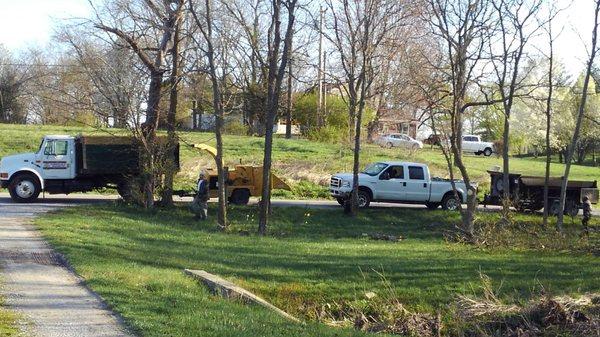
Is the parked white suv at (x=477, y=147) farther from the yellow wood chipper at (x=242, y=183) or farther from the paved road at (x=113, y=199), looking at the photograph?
the yellow wood chipper at (x=242, y=183)

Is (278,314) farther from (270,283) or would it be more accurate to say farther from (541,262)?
(541,262)

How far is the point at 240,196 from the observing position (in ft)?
97.4

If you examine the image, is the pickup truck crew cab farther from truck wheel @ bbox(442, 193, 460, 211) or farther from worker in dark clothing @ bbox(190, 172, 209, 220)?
truck wheel @ bbox(442, 193, 460, 211)

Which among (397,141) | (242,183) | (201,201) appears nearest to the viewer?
(201,201)

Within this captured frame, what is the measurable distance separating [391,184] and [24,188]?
14698 millimetres

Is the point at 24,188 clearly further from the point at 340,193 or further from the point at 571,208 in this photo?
the point at 571,208

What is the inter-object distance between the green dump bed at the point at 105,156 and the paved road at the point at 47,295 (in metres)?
11.1

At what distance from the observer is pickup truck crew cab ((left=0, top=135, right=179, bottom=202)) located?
27.2 metres

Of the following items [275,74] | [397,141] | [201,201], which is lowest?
[201,201]

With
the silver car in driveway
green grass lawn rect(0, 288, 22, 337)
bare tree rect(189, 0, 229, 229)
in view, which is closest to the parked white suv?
the silver car in driveway

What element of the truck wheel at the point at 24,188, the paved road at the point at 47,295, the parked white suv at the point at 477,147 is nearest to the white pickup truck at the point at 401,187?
the truck wheel at the point at 24,188

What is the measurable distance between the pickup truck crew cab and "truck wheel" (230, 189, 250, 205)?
298cm

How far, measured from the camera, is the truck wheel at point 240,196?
2962 cm

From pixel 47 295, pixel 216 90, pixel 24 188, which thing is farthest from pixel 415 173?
pixel 47 295
